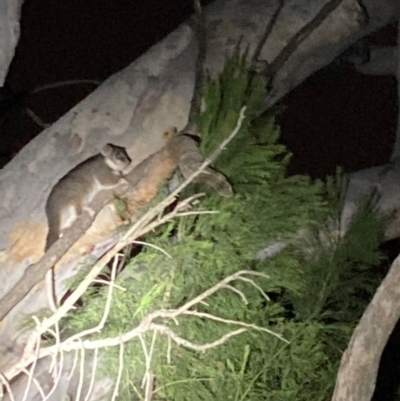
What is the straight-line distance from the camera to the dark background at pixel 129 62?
1.57 metres

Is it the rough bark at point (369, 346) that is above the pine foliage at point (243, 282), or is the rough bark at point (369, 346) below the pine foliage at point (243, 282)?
below

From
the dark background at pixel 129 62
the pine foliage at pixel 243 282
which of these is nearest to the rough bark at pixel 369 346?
the pine foliage at pixel 243 282

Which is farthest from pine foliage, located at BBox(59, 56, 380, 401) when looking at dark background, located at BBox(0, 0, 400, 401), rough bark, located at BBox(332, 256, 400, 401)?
dark background, located at BBox(0, 0, 400, 401)

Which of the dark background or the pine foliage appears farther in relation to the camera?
the dark background

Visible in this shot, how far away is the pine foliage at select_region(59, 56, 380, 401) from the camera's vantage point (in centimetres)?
88

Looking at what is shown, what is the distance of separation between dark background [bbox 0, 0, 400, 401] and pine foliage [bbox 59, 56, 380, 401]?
1.97 feet

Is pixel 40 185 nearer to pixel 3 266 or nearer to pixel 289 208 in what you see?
pixel 3 266

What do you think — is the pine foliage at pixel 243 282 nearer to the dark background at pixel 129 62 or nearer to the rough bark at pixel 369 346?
the rough bark at pixel 369 346

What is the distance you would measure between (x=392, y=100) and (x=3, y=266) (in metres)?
1.27

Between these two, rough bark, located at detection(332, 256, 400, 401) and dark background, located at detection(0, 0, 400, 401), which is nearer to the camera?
rough bark, located at detection(332, 256, 400, 401)

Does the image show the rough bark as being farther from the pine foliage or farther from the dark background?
the dark background

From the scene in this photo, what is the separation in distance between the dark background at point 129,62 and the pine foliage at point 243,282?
600 millimetres

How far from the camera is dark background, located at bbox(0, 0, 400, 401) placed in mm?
1565

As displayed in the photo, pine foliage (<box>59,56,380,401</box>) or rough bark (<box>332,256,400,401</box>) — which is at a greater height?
pine foliage (<box>59,56,380,401</box>)
